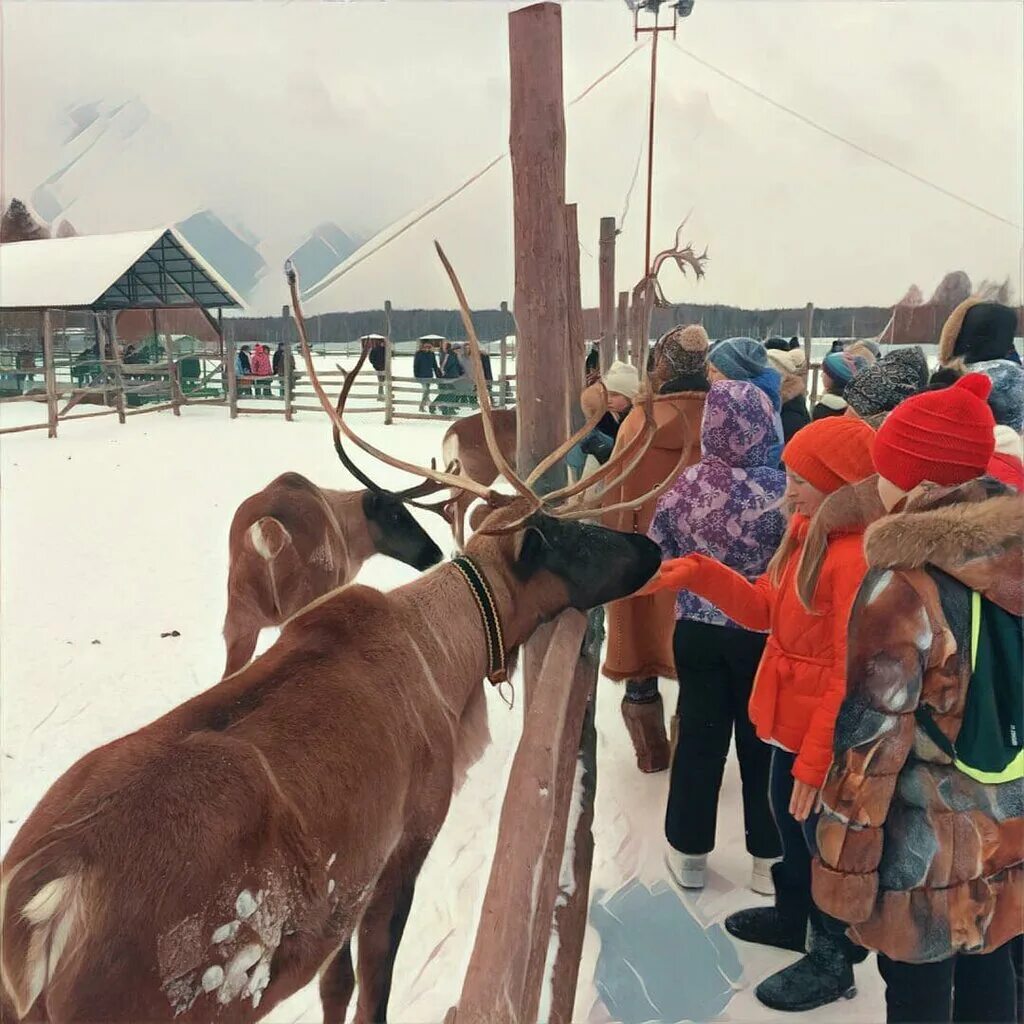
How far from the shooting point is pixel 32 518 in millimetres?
4754

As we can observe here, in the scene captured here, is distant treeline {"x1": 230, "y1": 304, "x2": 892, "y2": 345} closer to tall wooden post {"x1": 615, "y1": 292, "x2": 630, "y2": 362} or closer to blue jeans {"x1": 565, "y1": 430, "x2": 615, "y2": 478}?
tall wooden post {"x1": 615, "y1": 292, "x2": 630, "y2": 362}

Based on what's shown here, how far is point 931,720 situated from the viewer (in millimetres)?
1055

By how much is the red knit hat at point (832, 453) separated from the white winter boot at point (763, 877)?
103cm

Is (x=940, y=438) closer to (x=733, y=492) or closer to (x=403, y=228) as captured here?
(x=733, y=492)

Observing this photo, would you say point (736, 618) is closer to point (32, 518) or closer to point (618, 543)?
point (618, 543)

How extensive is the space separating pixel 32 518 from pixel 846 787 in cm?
504

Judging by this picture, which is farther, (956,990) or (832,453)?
(832,453)

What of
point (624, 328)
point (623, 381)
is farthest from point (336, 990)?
point (624, 328)

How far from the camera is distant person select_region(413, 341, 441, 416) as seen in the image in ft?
25.7

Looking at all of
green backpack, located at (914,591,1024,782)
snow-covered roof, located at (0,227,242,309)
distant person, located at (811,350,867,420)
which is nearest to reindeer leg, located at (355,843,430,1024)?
green backpack, located at (914,591,1024,782)

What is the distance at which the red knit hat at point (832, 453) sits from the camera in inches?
55.2

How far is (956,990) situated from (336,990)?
43.4 inches

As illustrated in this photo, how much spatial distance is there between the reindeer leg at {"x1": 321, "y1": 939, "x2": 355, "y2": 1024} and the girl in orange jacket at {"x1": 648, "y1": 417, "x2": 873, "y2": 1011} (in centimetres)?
83

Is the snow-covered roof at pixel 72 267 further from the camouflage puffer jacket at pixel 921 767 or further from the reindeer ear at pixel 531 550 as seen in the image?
the camouflage puffer jacket at pixel 921 767
